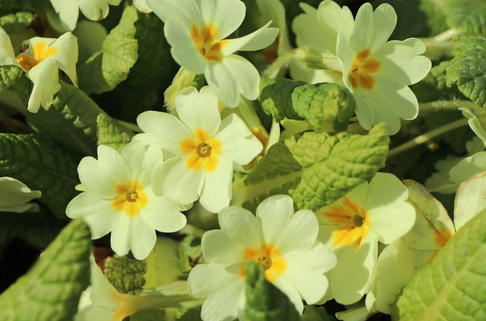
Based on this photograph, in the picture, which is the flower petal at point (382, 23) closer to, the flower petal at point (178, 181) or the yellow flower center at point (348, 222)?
the yellow flower center at point (348, 222)

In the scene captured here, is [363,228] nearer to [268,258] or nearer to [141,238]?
[268,258]

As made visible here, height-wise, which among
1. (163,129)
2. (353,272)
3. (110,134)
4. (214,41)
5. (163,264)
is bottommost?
(163,264)

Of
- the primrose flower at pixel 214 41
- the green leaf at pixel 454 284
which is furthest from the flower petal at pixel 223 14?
the green leaf at pixel 454 284

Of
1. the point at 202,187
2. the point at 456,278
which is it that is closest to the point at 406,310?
the point at 456,278

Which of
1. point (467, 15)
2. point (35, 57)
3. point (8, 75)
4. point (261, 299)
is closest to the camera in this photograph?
point (261, 299)

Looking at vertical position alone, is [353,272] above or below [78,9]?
below

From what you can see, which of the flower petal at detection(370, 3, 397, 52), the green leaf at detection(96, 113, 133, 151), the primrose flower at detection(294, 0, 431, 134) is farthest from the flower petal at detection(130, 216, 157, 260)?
the flower petal at detection(370, 3, 397, 52)

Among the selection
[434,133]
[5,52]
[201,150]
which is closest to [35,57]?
[5,52]
